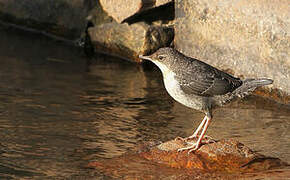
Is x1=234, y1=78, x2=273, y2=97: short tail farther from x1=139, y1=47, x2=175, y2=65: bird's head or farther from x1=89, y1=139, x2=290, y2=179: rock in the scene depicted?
x1=139, y1=47, x2=175, y2=65: bird's head

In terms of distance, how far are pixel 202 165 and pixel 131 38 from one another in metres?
5.33

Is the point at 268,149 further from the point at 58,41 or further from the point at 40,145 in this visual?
the point at 58,41

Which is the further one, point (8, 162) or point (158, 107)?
point (158, 107)

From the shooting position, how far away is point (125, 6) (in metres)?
11.6

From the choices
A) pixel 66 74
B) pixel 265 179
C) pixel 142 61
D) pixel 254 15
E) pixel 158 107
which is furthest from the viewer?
pixel 142 61

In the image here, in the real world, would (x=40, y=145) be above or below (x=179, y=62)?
below

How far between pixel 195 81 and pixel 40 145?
1861 mm

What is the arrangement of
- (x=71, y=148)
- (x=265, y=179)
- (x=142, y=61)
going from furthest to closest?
1. (x=142, y=61)
2. (x=71, y=148)
3. (x=265, y=179)

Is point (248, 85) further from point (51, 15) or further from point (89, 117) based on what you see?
point (51, 15)

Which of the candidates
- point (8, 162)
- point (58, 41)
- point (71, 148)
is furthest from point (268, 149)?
point (58, 41)

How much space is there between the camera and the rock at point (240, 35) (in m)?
9.19

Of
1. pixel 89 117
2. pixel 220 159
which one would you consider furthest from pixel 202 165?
pixel 89 117

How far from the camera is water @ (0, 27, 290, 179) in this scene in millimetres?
6836

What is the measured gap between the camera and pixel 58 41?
13.2 metres
